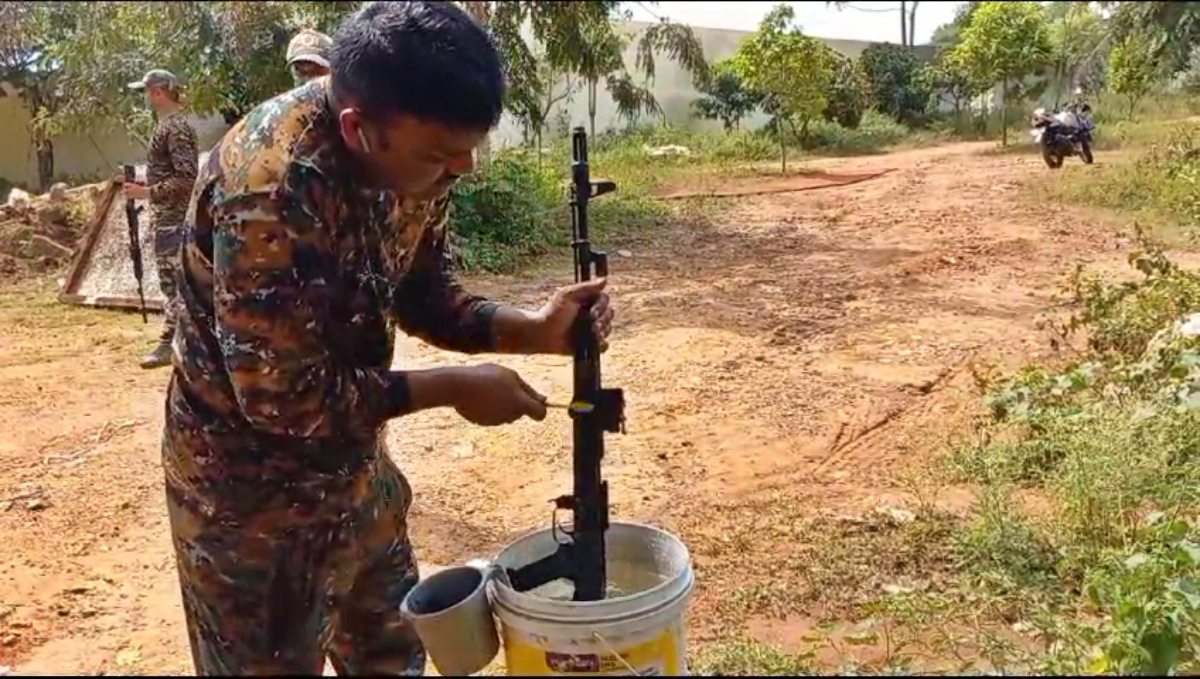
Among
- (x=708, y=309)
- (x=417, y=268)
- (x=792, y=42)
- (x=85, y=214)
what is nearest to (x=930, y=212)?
(x=708, y=309)

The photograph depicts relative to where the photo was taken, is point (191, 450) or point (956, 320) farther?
Answer: point (956, 320)

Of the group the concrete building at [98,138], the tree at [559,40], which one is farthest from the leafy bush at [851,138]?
the tree at [559,40]

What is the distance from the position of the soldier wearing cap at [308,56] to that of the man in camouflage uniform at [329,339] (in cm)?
333

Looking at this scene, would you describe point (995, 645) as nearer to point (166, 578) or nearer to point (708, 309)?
point (166, 578)

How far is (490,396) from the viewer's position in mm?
1705

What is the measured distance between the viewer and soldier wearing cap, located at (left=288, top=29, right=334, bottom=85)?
16.7 ft

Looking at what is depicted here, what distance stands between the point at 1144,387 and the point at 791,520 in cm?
135

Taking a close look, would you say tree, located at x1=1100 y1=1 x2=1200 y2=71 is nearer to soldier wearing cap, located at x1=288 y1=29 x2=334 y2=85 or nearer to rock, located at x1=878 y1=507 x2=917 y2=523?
rock, located at x1=878 y1=507 x2=917 y2=523

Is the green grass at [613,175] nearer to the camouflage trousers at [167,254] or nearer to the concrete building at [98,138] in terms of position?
the concrete building at [98,138]

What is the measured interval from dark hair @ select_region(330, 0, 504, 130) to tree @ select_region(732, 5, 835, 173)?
14.9 meters

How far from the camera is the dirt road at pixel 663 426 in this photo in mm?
3600

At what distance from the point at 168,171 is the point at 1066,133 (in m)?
9.34

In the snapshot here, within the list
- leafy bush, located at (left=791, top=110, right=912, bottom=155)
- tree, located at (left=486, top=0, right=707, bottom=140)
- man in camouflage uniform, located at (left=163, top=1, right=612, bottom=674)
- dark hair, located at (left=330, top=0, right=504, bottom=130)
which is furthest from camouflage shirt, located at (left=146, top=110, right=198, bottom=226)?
leafy bush, located at (left=791, top=110, right=912, bottom=155)

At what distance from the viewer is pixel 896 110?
21.7 m
